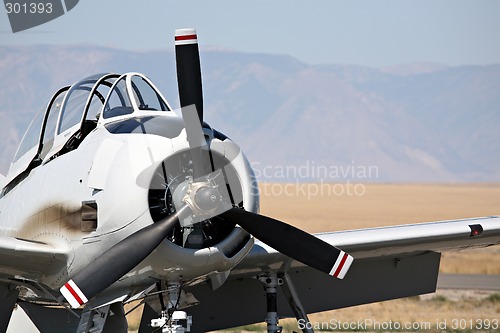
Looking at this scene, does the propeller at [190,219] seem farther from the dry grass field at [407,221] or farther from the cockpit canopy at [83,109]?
the dry grass field at [407,221]

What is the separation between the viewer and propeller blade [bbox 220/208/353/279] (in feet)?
30.8

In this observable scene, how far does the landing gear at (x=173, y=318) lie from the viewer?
9.62 meters

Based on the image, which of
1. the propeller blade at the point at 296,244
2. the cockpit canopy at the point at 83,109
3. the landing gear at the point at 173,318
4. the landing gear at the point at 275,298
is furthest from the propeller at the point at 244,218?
the landing gear at the point at 275,298

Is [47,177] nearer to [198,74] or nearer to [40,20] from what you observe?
[198,74]

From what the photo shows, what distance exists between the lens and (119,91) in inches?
401

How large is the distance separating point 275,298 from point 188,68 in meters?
3.68

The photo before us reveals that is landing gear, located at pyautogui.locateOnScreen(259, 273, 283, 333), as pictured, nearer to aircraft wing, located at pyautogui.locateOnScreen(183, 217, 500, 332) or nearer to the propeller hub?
aircraft wing, located at pyautogui.locateOnScreen(183, 217, 500, 332)

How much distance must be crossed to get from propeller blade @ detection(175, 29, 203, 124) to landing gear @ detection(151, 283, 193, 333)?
5.88 ft

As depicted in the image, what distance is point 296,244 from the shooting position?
31.8 feet

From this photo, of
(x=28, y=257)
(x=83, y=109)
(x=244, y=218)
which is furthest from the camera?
(x=83, y=109)

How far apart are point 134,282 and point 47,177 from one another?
1.47 m

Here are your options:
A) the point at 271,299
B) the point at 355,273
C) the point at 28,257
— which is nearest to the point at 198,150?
the point at 28,257

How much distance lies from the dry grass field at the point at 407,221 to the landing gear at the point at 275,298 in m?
1.26

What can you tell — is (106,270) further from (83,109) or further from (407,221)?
(407,221)
